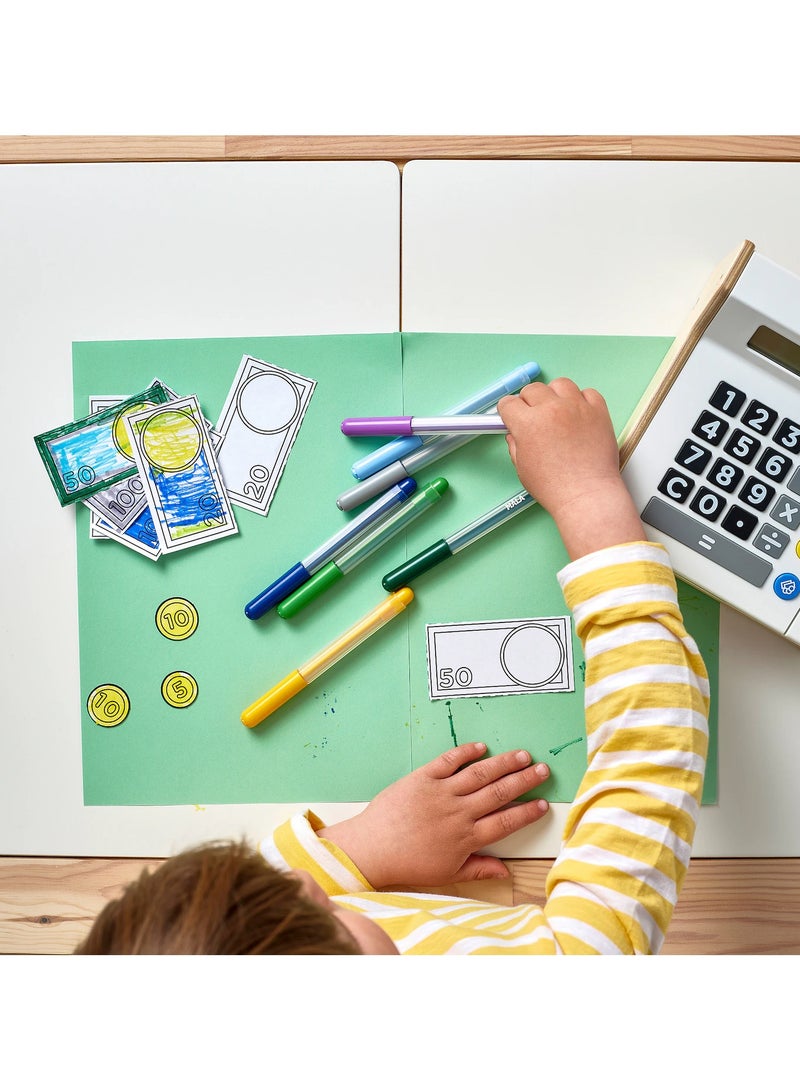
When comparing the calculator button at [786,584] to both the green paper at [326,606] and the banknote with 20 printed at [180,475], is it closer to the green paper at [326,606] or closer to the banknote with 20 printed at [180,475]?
the green paper at [326,606]

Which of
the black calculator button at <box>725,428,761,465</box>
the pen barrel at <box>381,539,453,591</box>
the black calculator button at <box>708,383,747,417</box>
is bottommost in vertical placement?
the pen barrel at <box>381,539,453,591</box>

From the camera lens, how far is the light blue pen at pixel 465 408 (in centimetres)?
70

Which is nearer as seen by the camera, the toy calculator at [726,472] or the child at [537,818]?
the child at [537,818]

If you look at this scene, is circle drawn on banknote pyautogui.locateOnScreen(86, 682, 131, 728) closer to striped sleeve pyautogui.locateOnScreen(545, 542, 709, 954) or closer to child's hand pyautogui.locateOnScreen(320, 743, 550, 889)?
child's hand pyautogui.locateOnScreen(320, 743, 550, 889)

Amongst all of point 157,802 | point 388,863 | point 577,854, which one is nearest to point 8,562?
point 157,802

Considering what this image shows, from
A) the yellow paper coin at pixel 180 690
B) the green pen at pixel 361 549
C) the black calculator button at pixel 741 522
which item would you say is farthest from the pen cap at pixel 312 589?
the black calculator button at pixel 741 522

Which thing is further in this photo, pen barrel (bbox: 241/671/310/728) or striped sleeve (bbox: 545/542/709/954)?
pen barrel (bbox: 241/671/310/728)

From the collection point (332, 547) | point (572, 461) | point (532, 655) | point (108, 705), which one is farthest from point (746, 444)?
point (108, 705)

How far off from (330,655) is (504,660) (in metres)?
0.15

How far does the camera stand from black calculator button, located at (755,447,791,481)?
0.66 metres

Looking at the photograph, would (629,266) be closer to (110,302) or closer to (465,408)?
(465,408)

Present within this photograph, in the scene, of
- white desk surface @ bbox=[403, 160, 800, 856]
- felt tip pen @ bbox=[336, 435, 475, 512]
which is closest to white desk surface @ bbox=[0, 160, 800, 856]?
white desk surface @ bbox=[403, 160, 800, 856]

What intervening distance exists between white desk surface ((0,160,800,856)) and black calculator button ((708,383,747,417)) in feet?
0.30

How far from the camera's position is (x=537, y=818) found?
0.69m
